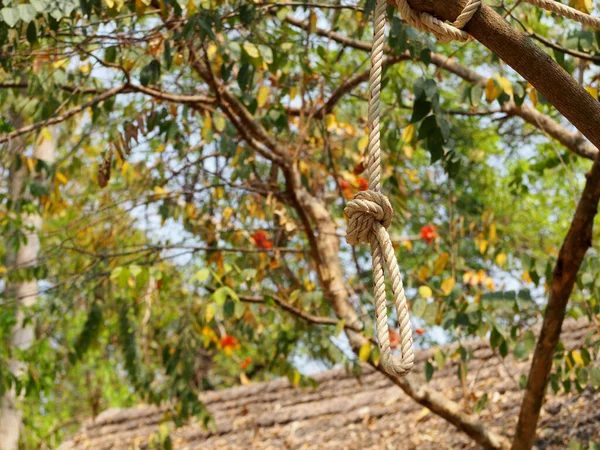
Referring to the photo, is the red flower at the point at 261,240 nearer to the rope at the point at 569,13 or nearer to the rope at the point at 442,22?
the rope at the point at 442,22

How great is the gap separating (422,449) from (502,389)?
70 centimetres

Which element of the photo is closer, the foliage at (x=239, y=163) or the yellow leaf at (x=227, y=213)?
the foliage at (x=239, y=163)

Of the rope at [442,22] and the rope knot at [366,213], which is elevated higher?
the rope at [442,22]

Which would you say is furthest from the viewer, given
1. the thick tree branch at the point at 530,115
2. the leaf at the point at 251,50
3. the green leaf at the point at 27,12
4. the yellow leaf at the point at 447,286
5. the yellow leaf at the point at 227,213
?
the yellow leaf at the point at 227,213

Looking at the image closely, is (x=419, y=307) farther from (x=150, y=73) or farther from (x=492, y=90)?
(x=150, y=73)

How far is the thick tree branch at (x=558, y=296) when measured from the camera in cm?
307

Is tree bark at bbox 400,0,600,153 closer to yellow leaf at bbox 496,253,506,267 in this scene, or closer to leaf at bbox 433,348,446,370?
leaf at bbox 433,348,446,370

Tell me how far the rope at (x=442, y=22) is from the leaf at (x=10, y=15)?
191cm

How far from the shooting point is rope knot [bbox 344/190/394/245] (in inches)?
65.1

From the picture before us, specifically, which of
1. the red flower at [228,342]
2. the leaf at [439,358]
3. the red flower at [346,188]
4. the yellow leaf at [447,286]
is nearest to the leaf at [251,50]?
the yellow leaf at [447,286]

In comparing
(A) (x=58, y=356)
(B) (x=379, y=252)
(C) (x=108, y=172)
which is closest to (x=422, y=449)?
(C) (x=108, y=172)

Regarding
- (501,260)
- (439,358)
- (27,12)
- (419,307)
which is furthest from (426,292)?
(27,12)

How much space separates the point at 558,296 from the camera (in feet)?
10.7

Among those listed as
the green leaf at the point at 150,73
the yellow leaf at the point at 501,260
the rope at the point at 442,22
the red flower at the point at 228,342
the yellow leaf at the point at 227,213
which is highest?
the yellow leaf at the point at 227,213
